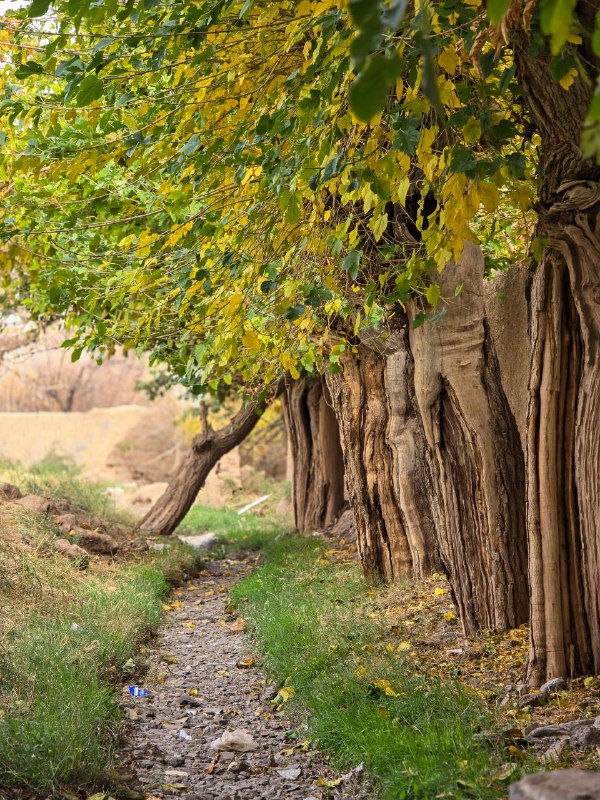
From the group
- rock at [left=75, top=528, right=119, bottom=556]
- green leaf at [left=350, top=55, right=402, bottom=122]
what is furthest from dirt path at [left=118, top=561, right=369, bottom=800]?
green leaf at [left=350, top=55, right=402, bottom=122]

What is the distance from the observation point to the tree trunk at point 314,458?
15375 mm

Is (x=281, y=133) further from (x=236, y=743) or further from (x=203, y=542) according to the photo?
(x=203, y=542)

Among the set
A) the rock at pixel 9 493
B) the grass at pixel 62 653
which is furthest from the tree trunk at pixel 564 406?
the rock at pixel 9 493

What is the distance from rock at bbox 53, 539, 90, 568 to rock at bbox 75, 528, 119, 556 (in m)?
0.72

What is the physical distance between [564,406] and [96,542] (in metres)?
8.03

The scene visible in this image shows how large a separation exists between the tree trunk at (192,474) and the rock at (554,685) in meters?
10.1

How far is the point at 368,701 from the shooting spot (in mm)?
5457

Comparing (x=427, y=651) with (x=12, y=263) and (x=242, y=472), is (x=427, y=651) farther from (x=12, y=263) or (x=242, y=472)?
(x=242, y=472)

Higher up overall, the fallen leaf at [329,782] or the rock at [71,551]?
the rock at [71,551]

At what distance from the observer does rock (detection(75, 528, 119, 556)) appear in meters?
11.8

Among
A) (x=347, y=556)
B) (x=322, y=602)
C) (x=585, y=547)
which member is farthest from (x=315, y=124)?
(x=347, y=556)

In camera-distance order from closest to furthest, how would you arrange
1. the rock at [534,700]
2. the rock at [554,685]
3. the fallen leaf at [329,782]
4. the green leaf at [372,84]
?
the green leaf at [372,84]
the fallen leaf at [329,782]
the rock at [534,700]
the rock at [554,685]

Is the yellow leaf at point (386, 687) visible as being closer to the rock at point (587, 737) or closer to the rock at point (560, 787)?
the rock at point (587, 737)

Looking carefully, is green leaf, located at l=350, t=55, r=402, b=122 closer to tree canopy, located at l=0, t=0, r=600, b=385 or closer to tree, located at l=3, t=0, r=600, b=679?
tree canopy, located at l=0, t=0, r=600, b=385
